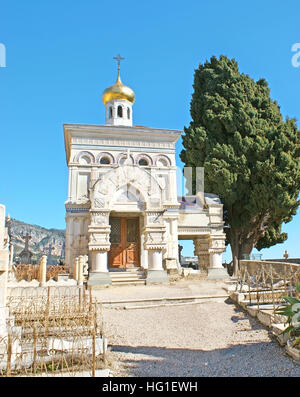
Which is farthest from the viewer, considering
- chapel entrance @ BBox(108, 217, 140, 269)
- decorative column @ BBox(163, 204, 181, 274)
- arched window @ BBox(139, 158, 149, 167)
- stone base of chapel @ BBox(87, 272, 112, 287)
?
arched window @ BBox(139, 158, 149, 167)

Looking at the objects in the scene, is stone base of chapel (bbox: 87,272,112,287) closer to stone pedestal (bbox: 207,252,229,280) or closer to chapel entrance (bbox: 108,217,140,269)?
chapel entrance (bbox: 108,217,140,269)

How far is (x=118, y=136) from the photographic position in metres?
20.0

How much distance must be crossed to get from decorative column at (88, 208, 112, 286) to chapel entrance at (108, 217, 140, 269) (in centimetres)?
282

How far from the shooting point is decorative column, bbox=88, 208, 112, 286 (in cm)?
1392

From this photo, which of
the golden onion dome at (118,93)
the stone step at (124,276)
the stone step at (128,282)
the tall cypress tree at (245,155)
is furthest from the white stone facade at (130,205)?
the tall cypress tree at (245,155)

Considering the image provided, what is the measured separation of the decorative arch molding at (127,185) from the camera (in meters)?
15.0

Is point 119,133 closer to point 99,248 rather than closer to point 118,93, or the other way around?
point 118,93

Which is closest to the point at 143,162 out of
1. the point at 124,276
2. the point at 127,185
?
the point at 127,185

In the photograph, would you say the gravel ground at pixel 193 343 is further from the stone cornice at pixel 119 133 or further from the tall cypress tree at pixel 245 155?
the stone cornice at pixel 119 133

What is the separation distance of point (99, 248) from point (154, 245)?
2470 mm

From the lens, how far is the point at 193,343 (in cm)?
709

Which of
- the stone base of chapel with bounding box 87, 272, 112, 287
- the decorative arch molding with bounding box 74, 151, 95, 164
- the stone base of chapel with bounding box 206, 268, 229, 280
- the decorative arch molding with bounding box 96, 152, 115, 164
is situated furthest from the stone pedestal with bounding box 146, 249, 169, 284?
the decorative arch molding with bounding box 74, 151, 95, 164
